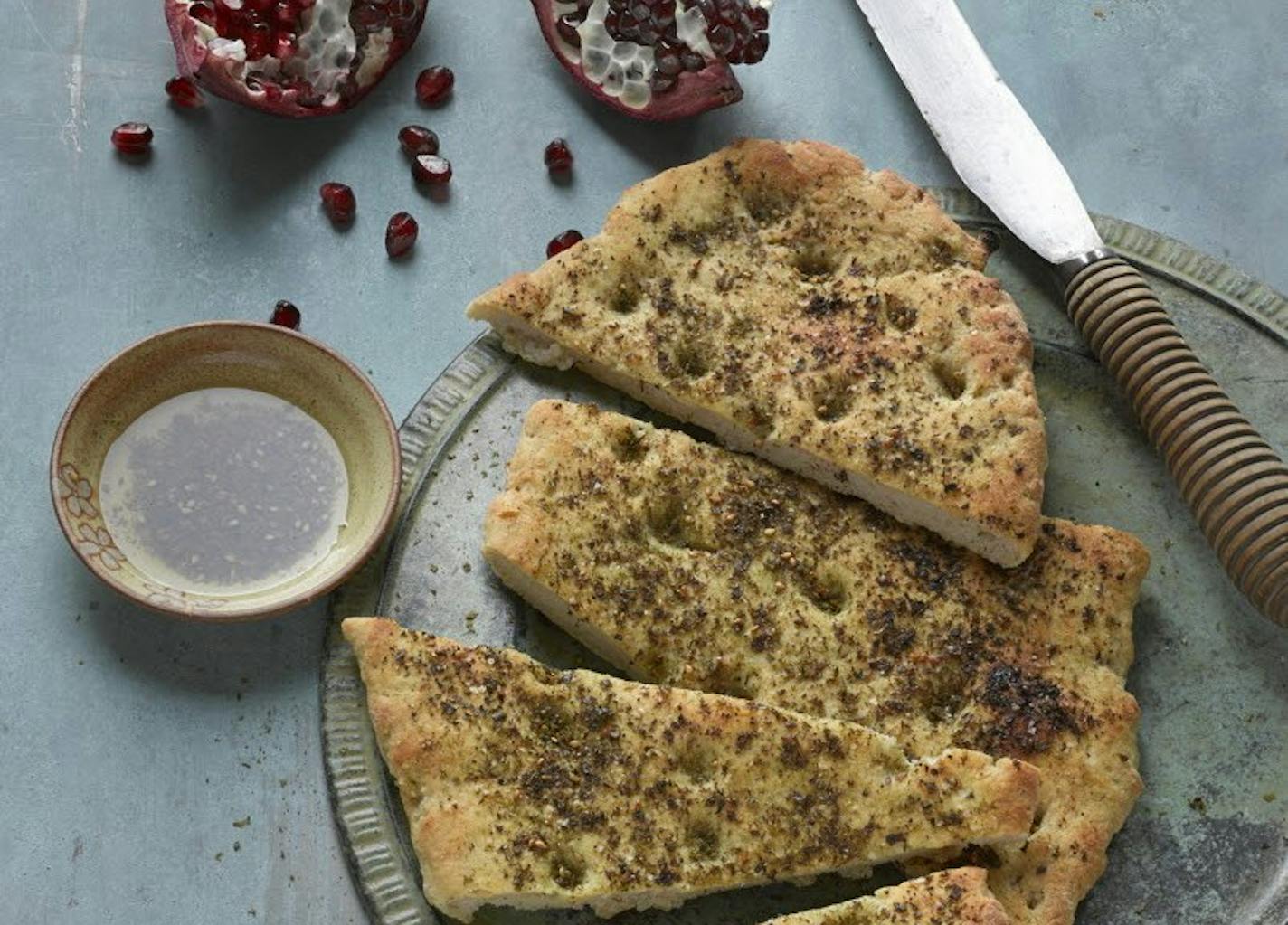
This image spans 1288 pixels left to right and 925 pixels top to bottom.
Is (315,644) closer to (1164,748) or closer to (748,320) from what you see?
(748,320)

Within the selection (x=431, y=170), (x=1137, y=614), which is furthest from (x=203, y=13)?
(x=1137, y=614)

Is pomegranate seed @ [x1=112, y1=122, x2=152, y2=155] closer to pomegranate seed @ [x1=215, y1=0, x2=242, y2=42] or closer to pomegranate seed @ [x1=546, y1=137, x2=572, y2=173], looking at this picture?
pomegranate seed @ [x1=215, y1=0, x2=242, y2=42]

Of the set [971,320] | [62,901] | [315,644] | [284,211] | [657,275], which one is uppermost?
[971,320]

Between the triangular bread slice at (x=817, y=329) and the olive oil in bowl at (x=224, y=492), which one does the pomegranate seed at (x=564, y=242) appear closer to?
the triangular bread slice at (x=817, y=329)

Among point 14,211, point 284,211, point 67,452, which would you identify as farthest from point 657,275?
point 14,211

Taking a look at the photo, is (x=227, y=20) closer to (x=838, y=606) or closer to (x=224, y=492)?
(x=224, y=492)

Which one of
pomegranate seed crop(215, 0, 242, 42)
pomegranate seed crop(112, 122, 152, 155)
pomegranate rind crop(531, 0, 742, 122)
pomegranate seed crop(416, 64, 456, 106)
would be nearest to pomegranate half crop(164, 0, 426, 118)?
pomegranate seed crop(215, 0, 242, 42)
